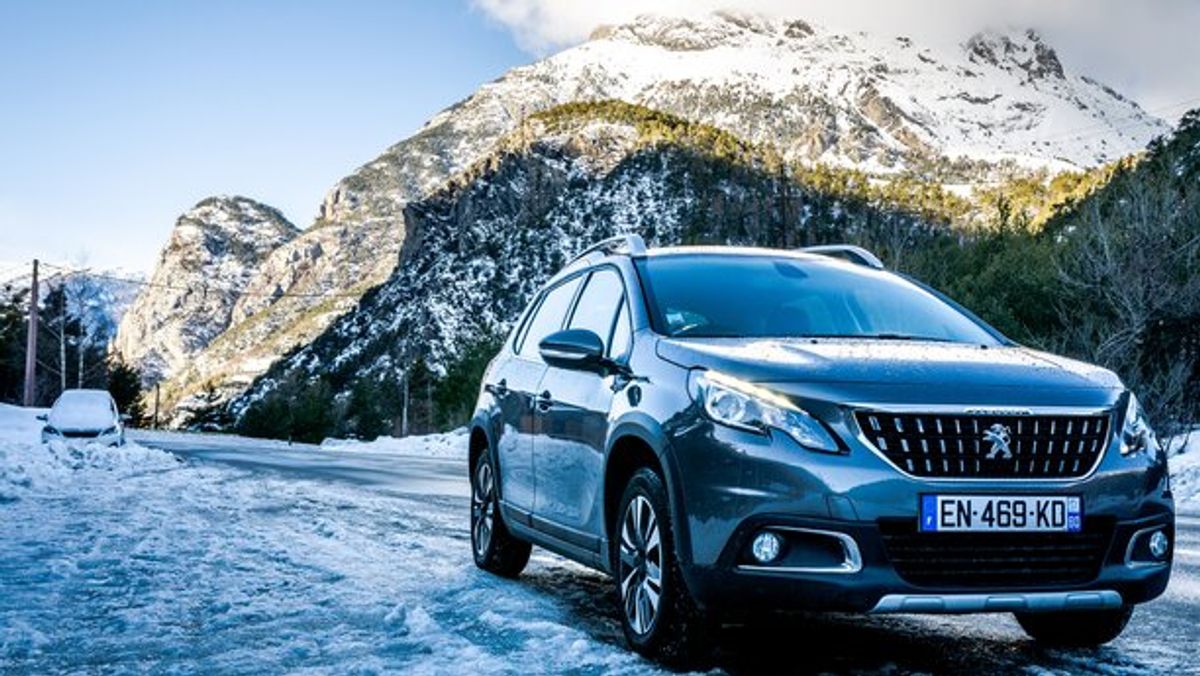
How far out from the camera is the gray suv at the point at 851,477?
13.9ft

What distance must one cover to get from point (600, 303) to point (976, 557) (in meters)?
2.63

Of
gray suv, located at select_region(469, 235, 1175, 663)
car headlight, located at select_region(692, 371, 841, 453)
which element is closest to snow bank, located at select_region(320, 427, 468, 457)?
gray suv, located at select_region(469, 235, 1175, 663)

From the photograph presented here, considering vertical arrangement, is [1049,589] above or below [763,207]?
below

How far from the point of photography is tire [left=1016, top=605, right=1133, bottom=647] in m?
5.16

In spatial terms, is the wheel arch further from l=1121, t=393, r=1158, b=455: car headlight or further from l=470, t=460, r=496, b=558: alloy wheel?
l=470, t=460, r=496, b=558: alloy wheel

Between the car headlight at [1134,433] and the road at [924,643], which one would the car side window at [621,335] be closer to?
the road at [924,643]

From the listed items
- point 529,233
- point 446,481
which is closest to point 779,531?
Answer: point 446,481

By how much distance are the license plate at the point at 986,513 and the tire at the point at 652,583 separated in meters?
0.97

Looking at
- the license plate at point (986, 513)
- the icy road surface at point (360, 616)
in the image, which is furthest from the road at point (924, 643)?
the license plate at point (986, 513)

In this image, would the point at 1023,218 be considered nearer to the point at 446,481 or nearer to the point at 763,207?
the point at 446,481

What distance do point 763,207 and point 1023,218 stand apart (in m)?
82.0

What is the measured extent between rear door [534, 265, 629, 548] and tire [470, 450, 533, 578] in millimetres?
951

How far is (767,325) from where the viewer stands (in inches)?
220

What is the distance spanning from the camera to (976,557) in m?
4.29
